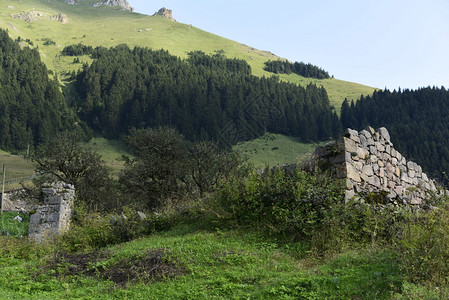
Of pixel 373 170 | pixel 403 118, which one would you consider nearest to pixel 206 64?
pixel 403 118

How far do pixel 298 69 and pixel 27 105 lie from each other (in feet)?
471

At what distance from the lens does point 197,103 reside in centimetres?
11569

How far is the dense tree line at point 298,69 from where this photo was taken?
189500 mm

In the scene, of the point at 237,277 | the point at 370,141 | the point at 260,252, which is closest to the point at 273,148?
the point at 370,141

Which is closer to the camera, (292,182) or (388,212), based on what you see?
(388,212)

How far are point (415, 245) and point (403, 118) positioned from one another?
113891 mm

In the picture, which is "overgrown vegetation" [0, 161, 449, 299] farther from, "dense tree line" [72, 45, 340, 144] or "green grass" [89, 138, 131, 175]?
"dense tree line" [72, 45, 340, 144]

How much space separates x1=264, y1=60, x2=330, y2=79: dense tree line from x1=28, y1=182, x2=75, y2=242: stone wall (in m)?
180

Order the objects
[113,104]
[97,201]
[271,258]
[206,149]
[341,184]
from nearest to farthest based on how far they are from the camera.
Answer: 1. [271,258]
2. [341,184]
3. [97,201]
4. [206,149]
5. [113,104]

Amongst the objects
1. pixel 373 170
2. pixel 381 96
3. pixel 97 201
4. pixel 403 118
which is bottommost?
pixel 97 201

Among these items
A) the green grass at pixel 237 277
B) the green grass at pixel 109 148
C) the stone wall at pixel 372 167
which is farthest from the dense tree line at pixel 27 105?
the stone wall at pixel 372 167

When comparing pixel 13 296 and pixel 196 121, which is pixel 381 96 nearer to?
pixel 196 121

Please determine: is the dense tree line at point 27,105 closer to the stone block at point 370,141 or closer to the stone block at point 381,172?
the stone block at point 370,141

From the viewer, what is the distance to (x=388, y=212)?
8984mm
